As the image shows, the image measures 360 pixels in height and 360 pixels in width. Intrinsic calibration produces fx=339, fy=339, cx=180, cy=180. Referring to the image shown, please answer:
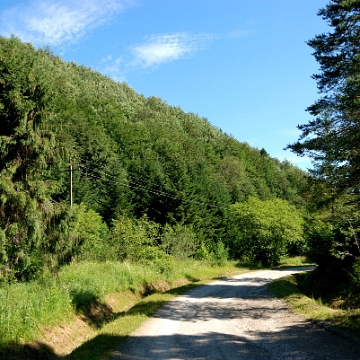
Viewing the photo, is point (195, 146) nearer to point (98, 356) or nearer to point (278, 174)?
Result: point (278, 174)

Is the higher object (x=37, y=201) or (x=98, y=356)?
(x=37, y=201)

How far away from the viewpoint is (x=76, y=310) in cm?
1402

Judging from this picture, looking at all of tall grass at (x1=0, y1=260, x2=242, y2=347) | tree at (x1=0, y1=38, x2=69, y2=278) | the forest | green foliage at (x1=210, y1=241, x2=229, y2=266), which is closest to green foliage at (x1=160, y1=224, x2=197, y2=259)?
the forest

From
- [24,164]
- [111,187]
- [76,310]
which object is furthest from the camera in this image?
[111,187]

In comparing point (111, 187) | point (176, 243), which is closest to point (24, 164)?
point (176, 243)

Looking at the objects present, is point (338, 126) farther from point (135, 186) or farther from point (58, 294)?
point (135, 186)

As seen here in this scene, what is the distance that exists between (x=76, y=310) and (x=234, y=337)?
7665mm

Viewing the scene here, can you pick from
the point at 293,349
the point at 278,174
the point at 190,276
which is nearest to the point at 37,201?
the point at 293,349

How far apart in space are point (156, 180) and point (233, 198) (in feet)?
91.0

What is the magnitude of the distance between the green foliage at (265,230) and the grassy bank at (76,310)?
2622 cm

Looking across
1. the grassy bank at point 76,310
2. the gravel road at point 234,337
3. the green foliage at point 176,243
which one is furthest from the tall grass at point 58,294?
the green foliage at point 176,243

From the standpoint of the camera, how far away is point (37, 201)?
14859mm

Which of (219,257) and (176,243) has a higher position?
(176,243)

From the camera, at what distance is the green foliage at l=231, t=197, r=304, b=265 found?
149 ft
